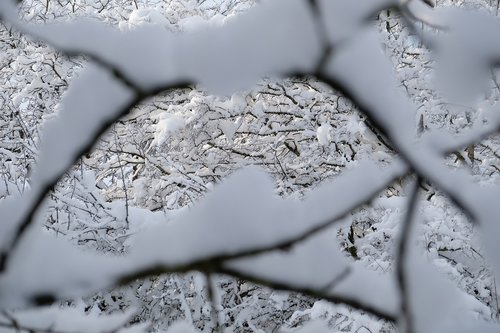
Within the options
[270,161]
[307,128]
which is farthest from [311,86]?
[270,161]

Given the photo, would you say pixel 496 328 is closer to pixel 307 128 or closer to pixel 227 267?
pixel 227 267

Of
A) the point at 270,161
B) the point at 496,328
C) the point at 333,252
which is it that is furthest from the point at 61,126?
the point at 270,161

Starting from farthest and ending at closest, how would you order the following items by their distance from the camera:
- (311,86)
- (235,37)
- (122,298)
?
(311,86)
(122,298)
(235,37)

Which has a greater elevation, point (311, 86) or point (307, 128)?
point (311, 86)

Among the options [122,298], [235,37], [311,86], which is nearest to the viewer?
[235,37]

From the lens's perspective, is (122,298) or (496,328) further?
(122,298)

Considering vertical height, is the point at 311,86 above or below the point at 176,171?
above

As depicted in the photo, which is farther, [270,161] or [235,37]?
[270,161]

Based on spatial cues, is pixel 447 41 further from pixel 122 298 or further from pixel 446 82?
pixel 122 298

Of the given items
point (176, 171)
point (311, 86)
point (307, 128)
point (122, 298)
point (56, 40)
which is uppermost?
point (311, 86)
